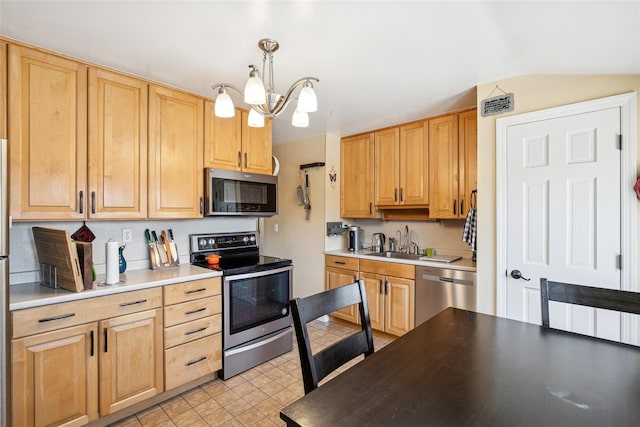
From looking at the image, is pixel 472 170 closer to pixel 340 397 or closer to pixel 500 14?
pixel 500 14

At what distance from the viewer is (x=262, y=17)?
1.54 m

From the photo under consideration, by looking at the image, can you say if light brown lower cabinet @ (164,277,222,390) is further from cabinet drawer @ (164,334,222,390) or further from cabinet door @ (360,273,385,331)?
cabinet door @ (360,273,385,331)

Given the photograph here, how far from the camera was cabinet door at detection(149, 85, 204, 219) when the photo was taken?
7.72ft

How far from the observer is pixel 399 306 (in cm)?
309

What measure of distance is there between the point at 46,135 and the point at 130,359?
148 cm

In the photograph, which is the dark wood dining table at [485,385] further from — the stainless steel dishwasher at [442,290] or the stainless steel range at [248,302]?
the stainless steel range at [248,302]

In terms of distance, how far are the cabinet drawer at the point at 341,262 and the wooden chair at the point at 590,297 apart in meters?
2.08

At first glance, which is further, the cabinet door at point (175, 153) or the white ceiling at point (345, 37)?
the cabinet door at point (175, 153)

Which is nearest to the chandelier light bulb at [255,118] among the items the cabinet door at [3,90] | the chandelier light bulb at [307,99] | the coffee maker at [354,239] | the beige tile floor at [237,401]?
the chandelier light bulb at [307,99]

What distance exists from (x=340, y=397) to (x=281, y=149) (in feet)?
12.5

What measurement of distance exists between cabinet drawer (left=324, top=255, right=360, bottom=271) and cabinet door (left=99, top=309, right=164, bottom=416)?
6.56ft

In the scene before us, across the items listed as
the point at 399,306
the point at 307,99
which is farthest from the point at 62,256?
the point at 399,306

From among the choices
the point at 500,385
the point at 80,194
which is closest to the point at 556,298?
the point at 500,385

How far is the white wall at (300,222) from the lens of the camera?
12.5ft
